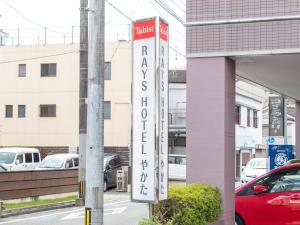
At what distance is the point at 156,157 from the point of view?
23.6ft

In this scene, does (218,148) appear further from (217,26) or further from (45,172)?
(45,172)

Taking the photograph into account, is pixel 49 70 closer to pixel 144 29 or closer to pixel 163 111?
pixel 144 29

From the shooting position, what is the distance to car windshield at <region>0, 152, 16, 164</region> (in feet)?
87.5

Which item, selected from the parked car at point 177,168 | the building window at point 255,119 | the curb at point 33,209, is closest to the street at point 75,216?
the curb at point 33,209

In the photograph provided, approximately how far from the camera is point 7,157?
26875 millimetres

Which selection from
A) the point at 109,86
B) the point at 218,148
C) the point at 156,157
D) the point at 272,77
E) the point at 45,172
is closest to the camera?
the point at 156,157

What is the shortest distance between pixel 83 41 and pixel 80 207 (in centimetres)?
542

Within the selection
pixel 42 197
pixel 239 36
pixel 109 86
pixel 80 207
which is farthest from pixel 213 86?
pixel 109 86

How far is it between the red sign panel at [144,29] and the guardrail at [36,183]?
11.1m

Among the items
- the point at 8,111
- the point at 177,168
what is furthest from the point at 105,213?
the point at 8,111

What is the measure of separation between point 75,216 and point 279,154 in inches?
250

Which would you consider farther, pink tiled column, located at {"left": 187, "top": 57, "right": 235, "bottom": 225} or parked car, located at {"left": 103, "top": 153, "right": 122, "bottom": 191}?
parked car, located at {"left": 103, "top": 153, "right": 122, "bottom": 191}

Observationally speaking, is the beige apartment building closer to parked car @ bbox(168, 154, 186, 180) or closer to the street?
parked car @ bbox(168, 154, 186, 180)

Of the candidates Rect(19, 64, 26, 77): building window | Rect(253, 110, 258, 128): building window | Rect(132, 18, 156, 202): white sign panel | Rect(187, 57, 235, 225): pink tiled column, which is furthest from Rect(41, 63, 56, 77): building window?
Rect(132, 18, 156, 202): white sign panel
